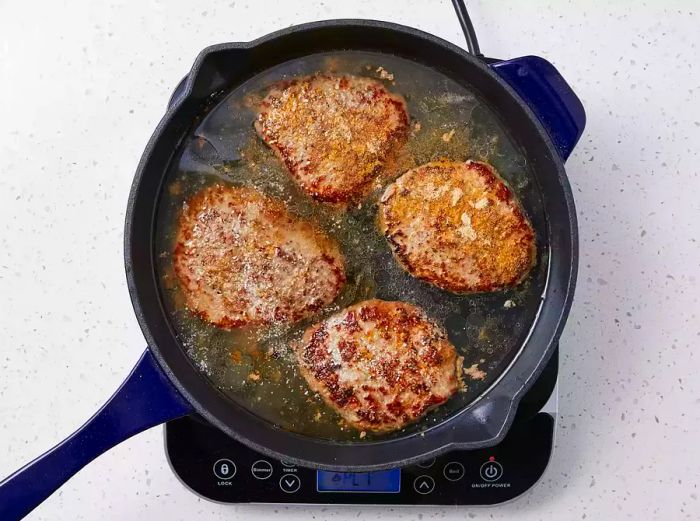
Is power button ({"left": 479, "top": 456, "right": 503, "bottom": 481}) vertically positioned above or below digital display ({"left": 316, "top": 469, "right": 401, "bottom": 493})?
below

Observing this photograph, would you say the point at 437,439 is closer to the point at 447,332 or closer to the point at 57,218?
the point at 447,332

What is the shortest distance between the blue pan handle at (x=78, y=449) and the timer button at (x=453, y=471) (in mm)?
548

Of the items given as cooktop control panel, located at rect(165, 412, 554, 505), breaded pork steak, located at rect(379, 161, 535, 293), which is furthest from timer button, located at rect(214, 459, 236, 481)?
breaded pork steak, located at rect(379, 161, 535, 293)

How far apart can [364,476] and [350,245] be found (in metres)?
0.43

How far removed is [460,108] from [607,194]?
1.14 ft

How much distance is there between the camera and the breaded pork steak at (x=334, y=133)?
1339 millimetres

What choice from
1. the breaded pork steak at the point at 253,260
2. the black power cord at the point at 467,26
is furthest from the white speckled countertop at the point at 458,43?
the breaded pork steak at the point at 253,260

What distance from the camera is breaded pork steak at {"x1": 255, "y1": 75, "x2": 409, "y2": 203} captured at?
1.34 metres

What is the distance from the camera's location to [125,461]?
1490 millimetres

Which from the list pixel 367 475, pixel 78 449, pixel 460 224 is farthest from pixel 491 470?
pixel 78 449

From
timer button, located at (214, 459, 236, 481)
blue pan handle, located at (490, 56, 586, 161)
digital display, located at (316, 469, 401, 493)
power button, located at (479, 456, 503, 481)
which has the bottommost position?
power button, located at (479, 456, 503, 481)

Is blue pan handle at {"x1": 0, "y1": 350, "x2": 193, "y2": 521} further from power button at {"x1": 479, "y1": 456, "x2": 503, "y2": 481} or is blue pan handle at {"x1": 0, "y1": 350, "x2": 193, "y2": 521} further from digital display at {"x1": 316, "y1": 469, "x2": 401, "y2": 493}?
power button at {"x1": 479, "y1": 456, "x2": 503, "y2": 481}

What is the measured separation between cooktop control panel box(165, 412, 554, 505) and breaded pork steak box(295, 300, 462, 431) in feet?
0.49

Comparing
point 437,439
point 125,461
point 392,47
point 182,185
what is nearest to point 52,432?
point 125,461
